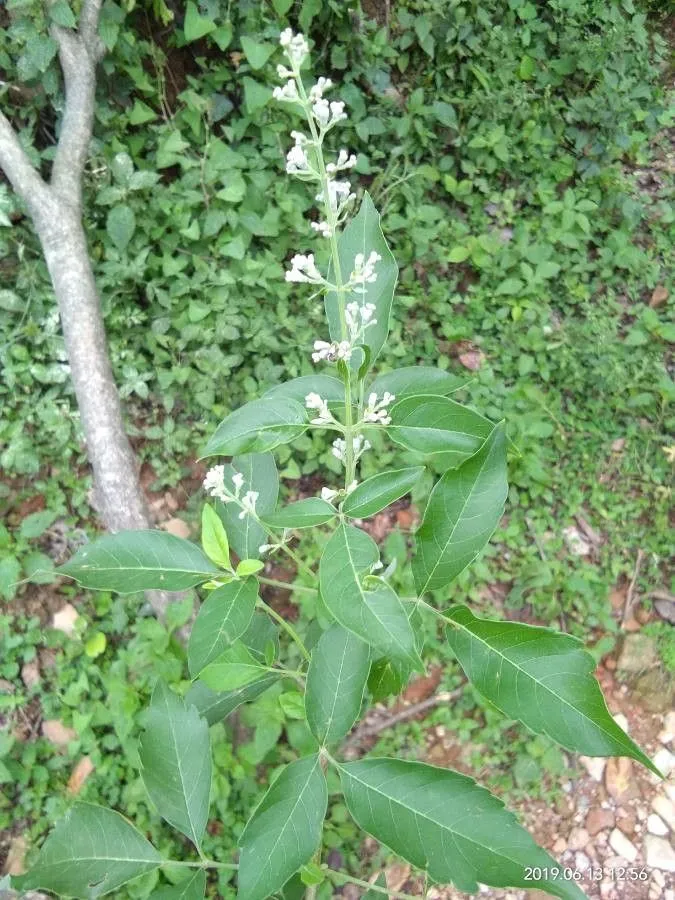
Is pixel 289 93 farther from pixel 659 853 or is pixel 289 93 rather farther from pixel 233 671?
pixel 659 853

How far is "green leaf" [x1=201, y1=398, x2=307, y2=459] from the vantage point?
1.17 metres

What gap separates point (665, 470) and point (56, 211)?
3.11m

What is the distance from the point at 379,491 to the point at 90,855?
3.15 ft

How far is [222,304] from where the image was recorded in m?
3.05

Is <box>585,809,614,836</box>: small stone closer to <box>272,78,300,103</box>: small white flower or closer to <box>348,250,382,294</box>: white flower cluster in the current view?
<box>348,250,382,294</box>: white flower cluster

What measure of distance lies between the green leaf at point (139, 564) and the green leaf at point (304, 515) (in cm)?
21

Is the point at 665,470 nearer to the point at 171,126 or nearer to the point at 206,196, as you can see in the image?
the point at 206,196

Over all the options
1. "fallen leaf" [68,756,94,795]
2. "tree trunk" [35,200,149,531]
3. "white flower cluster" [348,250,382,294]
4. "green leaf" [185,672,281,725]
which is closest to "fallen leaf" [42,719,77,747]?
"fallen leaf" [68,756,94,795]

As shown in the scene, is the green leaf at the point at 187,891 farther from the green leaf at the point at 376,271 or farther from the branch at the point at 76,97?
the branch at the point at 76,97

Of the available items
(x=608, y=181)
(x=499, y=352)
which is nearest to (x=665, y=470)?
(x=499, y=352)

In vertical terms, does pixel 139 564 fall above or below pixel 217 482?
below

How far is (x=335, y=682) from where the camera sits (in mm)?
1217

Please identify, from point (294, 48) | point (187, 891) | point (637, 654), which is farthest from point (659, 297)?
point (187, 891)

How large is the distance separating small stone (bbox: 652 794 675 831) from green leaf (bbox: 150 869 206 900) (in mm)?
2238
